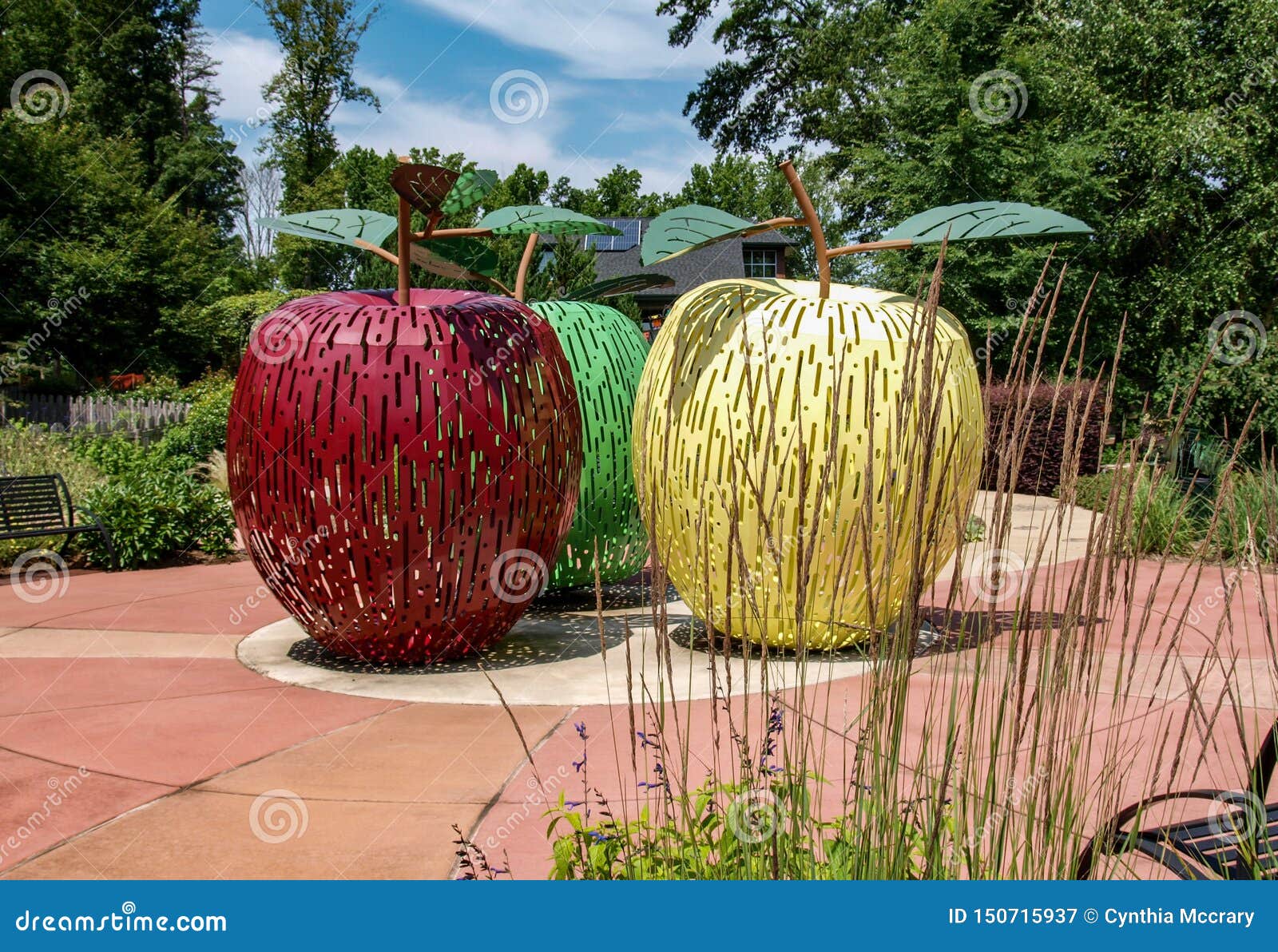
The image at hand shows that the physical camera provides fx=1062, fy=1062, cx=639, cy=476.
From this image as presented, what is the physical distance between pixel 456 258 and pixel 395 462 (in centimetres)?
237

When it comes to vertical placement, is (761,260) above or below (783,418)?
above

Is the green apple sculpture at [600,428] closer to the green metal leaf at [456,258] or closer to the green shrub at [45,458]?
the green metal leaf at [456,258]

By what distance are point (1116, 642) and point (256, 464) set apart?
15.2ft

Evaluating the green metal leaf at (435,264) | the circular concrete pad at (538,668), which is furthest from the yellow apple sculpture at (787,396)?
the green metal leaf at (435,264)

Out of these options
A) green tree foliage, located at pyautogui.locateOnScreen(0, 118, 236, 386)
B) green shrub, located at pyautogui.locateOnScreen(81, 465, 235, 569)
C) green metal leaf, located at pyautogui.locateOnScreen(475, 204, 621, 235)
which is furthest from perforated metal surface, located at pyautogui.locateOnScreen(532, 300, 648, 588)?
green tree foliage, located at pyautogui.locateOnScreen(0, 118, 236, 386)

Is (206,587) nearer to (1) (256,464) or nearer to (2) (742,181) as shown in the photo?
(1) (256,464)

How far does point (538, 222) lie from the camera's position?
17.9ft

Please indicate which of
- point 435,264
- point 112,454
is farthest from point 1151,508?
point 112,454

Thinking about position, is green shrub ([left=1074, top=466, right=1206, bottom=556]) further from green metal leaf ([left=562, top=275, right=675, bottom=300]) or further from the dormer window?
the dormer window

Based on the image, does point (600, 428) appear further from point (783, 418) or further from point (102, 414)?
point (102, 414)

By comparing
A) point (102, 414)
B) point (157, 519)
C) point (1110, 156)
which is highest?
point (1110, 156)

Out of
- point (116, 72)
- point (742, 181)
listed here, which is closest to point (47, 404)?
point (116, 72)

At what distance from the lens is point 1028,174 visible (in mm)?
18719

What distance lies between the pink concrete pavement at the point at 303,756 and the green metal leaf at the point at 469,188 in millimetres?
2462
